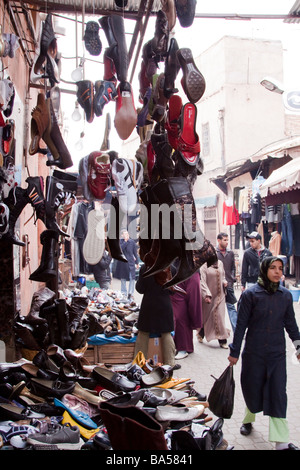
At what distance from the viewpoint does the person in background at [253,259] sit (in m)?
5.98

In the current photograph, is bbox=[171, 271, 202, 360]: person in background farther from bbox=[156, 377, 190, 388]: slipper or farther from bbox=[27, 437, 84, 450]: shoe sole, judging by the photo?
bbox=[27, 437, 84, 450]: shoe sole

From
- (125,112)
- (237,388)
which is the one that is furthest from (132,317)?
(125,112)

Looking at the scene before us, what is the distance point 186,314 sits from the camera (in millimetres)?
5402

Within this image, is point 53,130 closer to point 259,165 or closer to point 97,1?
point 97,1

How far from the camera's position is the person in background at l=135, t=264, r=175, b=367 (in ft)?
14.4

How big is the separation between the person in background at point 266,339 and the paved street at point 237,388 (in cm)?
26

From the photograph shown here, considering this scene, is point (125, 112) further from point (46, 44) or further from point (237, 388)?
point (237, 388)

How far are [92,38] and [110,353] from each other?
125 inches

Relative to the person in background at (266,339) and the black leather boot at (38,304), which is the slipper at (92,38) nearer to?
the black leather boot at (38,304)

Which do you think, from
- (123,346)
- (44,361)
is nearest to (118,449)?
(44,361)

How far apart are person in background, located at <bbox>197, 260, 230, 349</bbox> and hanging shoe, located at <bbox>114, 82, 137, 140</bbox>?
3.75 meters

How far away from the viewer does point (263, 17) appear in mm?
3248

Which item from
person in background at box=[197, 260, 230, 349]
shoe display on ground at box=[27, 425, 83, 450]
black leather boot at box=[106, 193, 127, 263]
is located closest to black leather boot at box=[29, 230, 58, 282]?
black leather boot at box=[106, 193, 127, 263]
